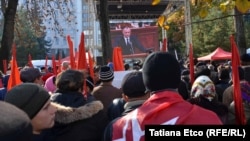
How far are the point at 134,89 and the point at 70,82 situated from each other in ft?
2.04

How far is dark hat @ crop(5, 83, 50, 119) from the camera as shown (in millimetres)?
2607

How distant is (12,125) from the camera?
1.23 meters

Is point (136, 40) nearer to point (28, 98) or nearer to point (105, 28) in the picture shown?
point (105, 28)

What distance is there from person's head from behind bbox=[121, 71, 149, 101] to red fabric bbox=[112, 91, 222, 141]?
1.10m

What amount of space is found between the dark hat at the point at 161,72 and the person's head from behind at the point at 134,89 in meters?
1.09

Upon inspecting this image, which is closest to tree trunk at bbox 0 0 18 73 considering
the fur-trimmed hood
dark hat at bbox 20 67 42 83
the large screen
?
dark hat at bbox 20 67 42 83

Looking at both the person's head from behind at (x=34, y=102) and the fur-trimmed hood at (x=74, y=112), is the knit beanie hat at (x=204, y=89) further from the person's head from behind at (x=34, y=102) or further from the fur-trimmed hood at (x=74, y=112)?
the person's head from behind at (x=34, y=102)

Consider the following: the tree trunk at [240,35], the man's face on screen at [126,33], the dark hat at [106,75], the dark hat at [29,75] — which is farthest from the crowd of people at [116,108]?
the man's face on screen at [126,33]

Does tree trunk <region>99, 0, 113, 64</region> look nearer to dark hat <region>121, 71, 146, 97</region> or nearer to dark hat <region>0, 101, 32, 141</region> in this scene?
dark hat <region>121, 71, 146, 97</region>

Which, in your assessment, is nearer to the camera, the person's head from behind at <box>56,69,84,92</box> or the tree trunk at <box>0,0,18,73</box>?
the person's head from behind at <box>56,69,84,92</box>

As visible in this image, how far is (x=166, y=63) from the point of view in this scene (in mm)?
2443

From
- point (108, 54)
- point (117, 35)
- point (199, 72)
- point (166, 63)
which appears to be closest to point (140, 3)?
point (117, 35)

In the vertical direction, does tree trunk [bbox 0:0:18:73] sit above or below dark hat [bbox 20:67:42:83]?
above
